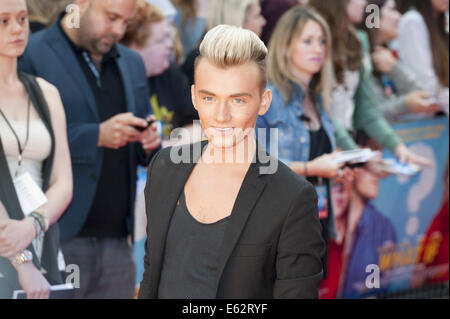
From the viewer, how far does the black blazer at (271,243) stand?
2023mm

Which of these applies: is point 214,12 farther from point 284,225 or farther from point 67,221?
point 284,225

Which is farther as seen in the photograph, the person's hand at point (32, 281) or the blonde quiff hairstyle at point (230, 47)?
the person's hand at point (32, 281)

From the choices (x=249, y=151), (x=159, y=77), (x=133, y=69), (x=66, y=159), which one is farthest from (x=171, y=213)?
(x=159, y=77)

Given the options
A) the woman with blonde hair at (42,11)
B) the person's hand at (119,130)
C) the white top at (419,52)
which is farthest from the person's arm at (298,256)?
the white top at (419,52)

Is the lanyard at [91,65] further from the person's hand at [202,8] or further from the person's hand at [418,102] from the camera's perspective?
the person's hand at [418,102]

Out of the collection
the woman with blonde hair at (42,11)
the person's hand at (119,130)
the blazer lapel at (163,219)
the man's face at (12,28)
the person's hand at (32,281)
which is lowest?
the person's hand at (32,281)

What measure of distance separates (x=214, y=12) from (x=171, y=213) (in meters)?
2.56

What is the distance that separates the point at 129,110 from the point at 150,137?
227mm

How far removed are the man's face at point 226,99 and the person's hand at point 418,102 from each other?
3.61 m

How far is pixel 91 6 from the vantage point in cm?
362

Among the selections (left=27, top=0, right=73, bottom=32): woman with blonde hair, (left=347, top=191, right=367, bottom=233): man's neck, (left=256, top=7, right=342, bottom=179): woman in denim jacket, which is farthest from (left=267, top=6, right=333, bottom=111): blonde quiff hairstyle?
(left=27, top=0, right=73, bottom=32): woman with blonde hair

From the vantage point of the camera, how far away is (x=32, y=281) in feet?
10.7

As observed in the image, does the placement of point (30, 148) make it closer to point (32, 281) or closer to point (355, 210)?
point (32, 281)

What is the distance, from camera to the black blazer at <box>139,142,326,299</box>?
202 cm
